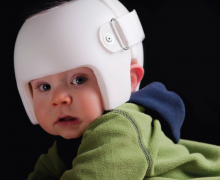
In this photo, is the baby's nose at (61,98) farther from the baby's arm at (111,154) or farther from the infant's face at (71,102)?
the baby's arm at (111,154)

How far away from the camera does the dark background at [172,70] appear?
55.8 inches

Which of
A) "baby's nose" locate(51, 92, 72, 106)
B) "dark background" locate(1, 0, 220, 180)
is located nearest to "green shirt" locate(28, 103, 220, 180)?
"baby's nose" locate(51, 92, 72, 106)

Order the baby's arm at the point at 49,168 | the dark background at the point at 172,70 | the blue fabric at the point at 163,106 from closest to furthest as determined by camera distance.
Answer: the blue fabric at the point at 163,106, the baby's arm at the point at 49,168, the dark background at the point at 172,70

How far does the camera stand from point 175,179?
997 millimetres

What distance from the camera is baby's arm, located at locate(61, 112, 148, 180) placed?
87 centimetres

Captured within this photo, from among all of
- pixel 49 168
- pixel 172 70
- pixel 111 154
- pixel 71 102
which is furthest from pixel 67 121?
pixel 172 70

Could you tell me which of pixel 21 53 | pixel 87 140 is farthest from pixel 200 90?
pixel 21 53

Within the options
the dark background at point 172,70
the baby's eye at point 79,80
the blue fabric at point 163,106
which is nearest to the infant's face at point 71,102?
the baby's eye at point 79,80

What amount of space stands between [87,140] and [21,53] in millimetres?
340

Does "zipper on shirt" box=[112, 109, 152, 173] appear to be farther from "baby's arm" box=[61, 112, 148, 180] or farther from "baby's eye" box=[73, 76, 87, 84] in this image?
"baby's eye" box=[73, 76, 87, 84]

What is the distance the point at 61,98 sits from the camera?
0.97 m

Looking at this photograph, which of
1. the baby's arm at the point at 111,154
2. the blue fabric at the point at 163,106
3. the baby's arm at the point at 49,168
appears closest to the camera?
the baby's arm at the point at 111,154

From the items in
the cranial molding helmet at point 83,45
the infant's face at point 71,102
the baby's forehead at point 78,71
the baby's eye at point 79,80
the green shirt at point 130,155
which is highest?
the cranial molding helmet at point 83,45

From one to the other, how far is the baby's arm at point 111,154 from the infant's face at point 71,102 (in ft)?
0.25
